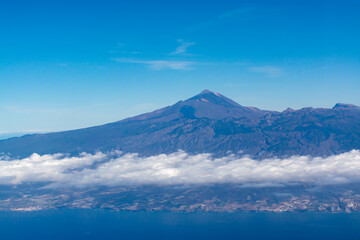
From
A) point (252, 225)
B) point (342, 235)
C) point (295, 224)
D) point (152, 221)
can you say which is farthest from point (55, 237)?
point (342, 235)

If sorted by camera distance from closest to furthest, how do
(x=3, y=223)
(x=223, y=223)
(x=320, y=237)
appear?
1. (x=320, y=237)
2. (x=223, y=223)
3. (x=3, y=223)

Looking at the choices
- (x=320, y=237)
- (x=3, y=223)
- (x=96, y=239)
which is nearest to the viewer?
(x=320, y=237)

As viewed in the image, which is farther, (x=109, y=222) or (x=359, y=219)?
(x=109, y=222)

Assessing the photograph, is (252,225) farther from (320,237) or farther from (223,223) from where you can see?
(320,237)

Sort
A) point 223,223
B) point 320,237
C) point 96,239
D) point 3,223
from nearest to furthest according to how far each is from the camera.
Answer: point 320,237 < point 96,239 < point 223,223 < point 3,223

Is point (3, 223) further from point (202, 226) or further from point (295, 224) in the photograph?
point (295, 224)

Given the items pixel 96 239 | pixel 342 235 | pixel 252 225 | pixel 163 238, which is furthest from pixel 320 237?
pixel 96 239
